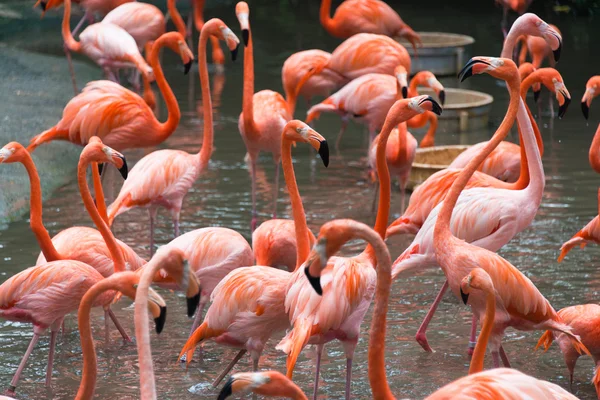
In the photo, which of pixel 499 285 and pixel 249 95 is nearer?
pixel 499 285

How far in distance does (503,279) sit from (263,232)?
1442 millimetres

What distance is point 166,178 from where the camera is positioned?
5727 mm

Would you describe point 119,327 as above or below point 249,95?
below

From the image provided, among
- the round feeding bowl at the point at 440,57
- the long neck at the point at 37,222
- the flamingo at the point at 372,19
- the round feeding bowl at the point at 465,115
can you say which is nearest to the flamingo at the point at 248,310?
the long neck at the point at 37,222

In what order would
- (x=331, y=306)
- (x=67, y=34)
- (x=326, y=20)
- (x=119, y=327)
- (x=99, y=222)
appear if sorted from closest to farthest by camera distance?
(x=331, y=306) < (x=99, y=222) < (x=119, y=327) < (x=67, y=34) < (x=326, y=20)

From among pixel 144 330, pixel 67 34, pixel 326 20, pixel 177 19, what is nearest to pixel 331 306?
pixel 144 330

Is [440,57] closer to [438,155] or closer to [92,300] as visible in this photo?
[438,155]

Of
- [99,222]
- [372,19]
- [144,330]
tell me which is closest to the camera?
[144,330]

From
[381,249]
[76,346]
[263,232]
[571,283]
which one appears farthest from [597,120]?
[381,249]

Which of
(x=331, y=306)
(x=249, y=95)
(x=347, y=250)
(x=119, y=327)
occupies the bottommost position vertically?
(x=347, y=250)

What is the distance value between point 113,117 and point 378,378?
12.6 ft

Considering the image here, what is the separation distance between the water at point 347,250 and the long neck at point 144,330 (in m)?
1.51

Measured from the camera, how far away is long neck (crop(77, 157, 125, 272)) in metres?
4.42

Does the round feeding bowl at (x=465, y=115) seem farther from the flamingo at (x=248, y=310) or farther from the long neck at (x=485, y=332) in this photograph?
the long neck at (x=485, y=332)
